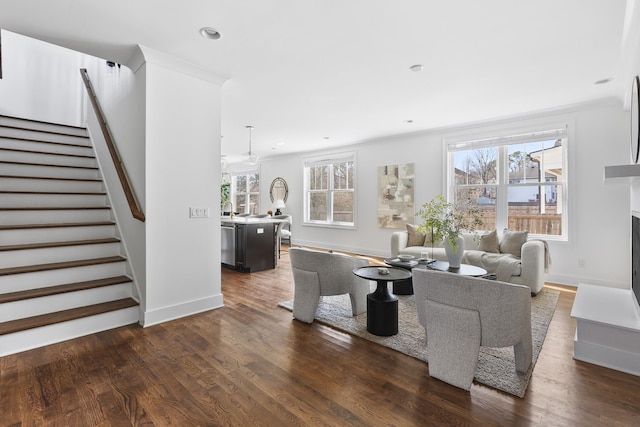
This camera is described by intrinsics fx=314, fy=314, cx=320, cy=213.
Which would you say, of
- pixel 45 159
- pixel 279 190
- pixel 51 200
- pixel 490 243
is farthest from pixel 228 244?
pixel 490 243

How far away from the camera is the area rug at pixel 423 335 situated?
2041 millimetres

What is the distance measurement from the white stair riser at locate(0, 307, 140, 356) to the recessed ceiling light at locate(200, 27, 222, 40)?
2.53m

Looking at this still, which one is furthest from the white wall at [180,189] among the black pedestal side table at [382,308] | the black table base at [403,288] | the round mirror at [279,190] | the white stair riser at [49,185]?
the round mirror at [279,190]

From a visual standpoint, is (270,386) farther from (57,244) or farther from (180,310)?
(57,244)

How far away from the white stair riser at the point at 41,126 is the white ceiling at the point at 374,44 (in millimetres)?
2702

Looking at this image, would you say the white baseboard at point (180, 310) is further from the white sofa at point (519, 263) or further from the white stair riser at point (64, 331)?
the white sofa at point (519, 263)

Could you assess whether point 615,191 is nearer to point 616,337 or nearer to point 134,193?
point 616,337

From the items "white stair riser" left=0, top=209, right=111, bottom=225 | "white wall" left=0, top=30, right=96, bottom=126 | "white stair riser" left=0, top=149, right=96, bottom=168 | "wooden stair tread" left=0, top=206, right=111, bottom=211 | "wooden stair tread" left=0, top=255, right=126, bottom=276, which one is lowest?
"wooden stair tread" left=0, top=255, right=126, bottom=276

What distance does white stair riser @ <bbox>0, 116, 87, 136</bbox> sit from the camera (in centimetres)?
453

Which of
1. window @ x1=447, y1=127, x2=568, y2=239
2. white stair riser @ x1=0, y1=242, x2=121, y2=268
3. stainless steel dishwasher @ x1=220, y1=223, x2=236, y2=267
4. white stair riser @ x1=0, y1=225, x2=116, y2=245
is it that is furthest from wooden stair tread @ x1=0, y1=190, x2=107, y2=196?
window @ x1=447, y1=127, x2=568, y2=239

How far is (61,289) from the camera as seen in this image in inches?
110

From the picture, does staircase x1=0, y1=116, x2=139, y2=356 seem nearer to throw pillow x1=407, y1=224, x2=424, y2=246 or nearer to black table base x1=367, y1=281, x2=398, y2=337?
black table base x1=367, y1=281, x2=398, y2=337

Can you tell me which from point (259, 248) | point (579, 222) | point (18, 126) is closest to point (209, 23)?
point (259, 248)

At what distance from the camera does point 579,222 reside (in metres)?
4.28
